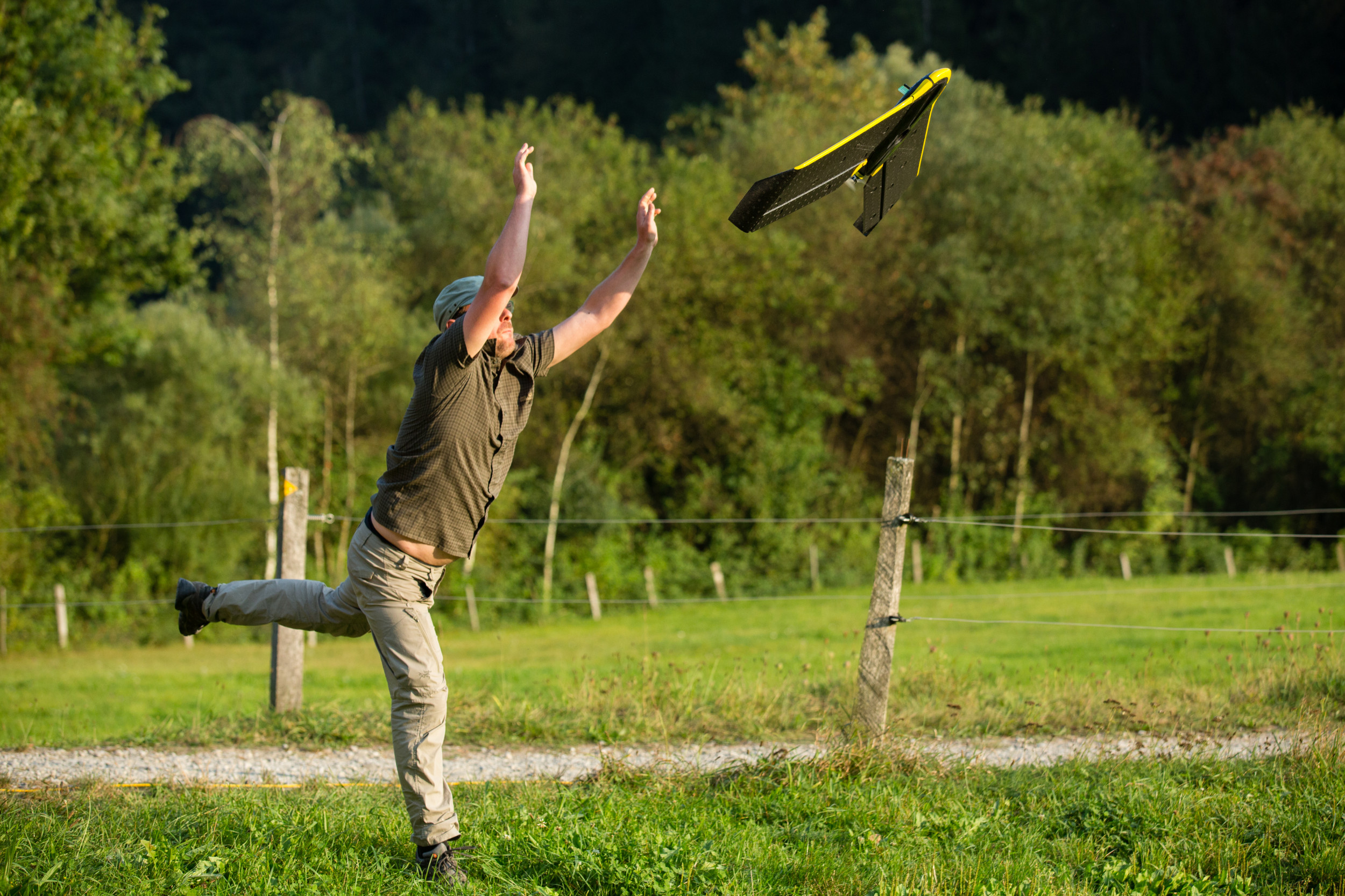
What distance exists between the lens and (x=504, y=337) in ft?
13.4

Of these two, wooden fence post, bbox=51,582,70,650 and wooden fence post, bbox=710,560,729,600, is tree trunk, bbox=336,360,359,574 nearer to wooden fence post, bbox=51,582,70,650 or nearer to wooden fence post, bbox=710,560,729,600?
wooden fence post, bbox=51,582,70,650

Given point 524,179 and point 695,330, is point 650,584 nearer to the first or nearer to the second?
point 695,330

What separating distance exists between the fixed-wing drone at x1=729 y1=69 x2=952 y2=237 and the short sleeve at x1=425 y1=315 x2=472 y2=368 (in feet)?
4.22

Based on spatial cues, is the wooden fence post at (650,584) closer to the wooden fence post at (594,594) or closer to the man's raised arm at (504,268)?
the wooden fence post at (594,594)

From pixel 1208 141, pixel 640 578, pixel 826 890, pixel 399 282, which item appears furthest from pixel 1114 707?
pixel 1208 141

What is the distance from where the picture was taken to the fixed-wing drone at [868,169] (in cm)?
455

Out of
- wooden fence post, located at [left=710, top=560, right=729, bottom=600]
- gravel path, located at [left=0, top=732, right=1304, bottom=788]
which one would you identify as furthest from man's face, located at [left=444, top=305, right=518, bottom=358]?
wooden fence post, located at [left=710, top=560, right=729, bottom=600]

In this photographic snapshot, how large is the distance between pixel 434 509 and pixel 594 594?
1986 centimetres

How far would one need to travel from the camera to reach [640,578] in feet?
82.9

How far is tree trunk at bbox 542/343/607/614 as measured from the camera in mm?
24984

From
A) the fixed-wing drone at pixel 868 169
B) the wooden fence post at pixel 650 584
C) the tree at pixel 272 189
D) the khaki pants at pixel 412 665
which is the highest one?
the tree at pixel 272 189

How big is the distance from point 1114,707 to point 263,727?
5420 millimetres

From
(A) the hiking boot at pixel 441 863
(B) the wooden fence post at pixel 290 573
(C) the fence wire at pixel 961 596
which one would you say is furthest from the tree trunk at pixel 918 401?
(A) the hiking boot at pixel 441 863

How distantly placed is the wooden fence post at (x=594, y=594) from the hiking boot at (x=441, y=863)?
1815cm
